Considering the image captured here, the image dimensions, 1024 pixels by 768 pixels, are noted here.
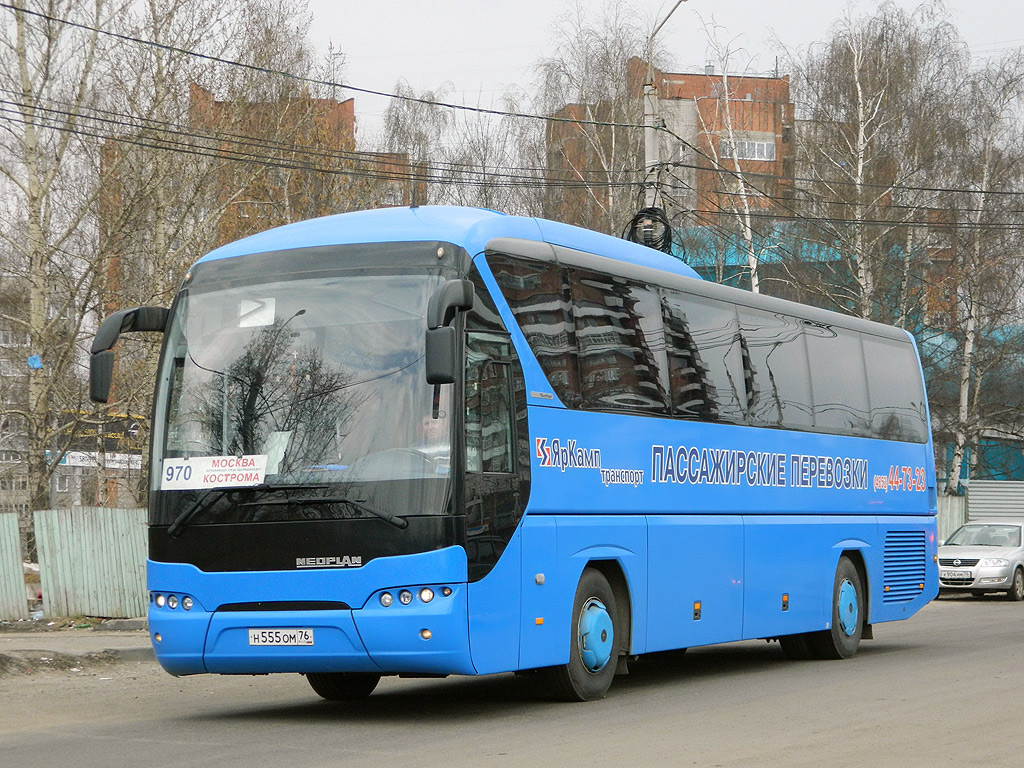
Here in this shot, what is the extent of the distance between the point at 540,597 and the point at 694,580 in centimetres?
266

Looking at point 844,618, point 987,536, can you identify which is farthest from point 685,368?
point 987,536

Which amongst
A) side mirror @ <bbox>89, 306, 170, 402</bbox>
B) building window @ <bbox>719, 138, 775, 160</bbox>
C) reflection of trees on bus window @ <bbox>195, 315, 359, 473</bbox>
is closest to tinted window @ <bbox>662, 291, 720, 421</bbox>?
reflection of trees on bus window @ <bbox>195, 315, 359, 473</bbox>

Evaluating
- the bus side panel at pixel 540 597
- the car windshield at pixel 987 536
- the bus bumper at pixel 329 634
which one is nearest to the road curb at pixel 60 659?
the bus bumper at pixel 329 634

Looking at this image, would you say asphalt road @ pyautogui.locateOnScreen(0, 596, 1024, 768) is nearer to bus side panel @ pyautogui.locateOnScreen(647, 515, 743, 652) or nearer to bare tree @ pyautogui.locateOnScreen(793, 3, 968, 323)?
bus side panel @ pyautogui.locateOnScreen(647, 515, 743, 652)

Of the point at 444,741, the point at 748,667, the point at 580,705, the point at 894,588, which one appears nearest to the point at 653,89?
the point at 894,588

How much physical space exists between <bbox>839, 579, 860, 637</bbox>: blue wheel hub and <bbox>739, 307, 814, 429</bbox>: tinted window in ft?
6.31

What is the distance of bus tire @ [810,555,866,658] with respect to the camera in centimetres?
1532

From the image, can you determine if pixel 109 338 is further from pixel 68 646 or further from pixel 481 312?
pixel 68 646

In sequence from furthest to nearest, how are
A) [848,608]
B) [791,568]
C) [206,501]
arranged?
[848,608] → [791,568] → [206,501]

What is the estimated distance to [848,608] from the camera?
1564 cm

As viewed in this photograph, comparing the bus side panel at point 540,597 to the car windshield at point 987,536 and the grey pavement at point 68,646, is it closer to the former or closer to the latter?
the grey pavement at point 68,646

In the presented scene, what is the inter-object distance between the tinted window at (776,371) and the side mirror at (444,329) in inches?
199

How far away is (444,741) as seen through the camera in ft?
29.2

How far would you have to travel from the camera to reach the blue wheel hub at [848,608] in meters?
15.5
